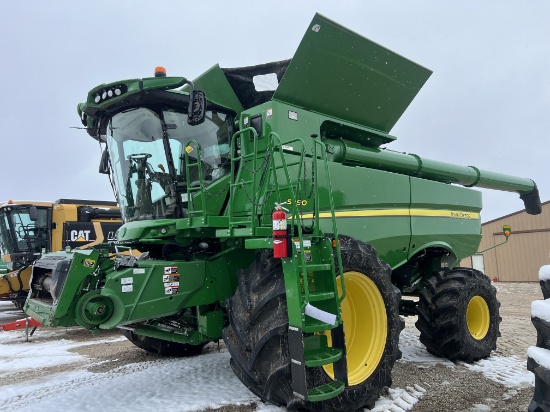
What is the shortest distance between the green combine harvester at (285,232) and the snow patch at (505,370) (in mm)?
202

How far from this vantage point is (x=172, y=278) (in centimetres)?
370

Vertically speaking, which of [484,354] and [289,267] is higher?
[289,267]

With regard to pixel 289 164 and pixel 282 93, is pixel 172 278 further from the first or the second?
pixel 282 93

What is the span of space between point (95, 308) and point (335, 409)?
192 cm

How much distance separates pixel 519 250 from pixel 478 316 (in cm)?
1864

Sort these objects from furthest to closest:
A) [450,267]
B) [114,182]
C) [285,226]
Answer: [450,267] < [114,182] < [285,226]

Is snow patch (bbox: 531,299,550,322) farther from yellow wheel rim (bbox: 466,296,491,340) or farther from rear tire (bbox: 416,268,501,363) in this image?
yellow wheel rim (bbox: 466,296,491,340)

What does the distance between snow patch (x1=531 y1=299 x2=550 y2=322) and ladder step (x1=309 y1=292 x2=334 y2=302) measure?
1.35 meters

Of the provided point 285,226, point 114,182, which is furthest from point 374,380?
point 114,182

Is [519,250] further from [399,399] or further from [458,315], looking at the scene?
[399,399]

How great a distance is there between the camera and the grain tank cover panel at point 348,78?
4.20m

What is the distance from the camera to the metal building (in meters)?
21.0

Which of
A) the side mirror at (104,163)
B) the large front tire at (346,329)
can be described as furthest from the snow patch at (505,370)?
the side mirror at (104,163)

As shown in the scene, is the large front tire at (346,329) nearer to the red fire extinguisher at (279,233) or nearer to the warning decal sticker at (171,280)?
the red fire extinguisher at (279,233)
